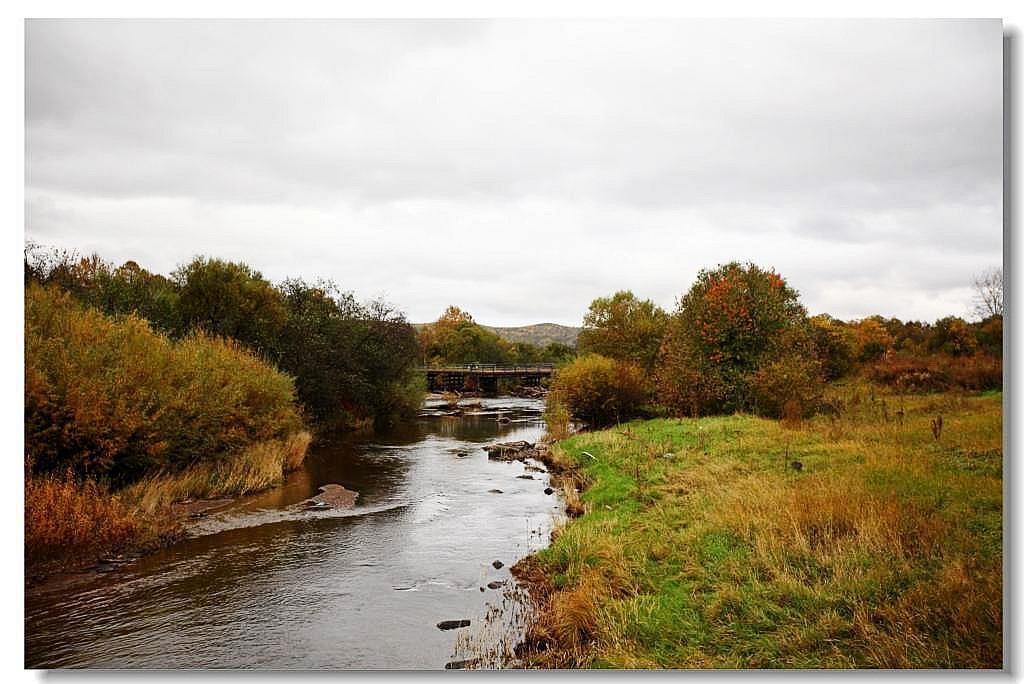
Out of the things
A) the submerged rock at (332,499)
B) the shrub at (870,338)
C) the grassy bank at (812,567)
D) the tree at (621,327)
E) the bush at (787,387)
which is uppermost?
the tree at (621,327)

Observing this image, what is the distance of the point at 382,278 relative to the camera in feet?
39.6

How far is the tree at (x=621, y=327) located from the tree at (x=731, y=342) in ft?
28.3

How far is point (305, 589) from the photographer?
9.02 metres

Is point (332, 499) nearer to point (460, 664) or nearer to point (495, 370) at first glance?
point (460, 664)

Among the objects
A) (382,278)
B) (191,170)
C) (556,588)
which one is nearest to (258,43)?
(191,170)

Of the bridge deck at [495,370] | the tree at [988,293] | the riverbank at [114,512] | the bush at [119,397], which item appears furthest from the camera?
the bridge deck at [495,370]

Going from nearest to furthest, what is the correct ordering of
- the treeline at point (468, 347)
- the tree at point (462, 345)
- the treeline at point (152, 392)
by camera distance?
the treeline at point (152, 392)
the treeline at point (468, 347)
the tree at point (462, 345)

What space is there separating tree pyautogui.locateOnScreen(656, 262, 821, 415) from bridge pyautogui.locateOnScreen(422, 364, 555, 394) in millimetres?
34622

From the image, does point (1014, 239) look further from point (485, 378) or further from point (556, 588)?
point (485, 378)

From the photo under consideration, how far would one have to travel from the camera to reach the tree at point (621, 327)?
3288 centimetres

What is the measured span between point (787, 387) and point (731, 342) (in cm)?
301

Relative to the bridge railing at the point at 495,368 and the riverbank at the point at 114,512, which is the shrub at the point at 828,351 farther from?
the bridge railing at the point at 495,368

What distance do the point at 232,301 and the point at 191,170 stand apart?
61.6ft

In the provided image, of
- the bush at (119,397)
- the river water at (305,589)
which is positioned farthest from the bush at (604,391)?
the bush at (119,397)
